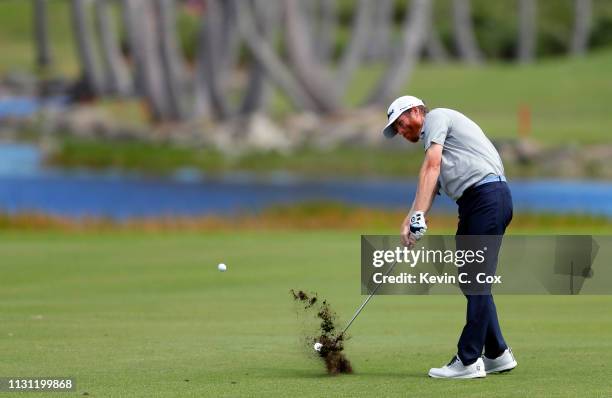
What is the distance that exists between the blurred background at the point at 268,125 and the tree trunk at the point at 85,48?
0.11m

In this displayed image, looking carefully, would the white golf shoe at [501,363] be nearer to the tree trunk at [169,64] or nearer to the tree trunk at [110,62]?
the tree trunk at [169,64]

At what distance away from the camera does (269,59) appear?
56.1 metres

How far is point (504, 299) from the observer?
17062 millimetres

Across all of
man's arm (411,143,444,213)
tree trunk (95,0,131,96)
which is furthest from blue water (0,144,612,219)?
man's arm (411,143,444,213)

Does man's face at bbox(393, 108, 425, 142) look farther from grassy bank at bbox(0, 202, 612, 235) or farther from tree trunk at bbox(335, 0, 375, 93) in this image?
tree trunk at bbox(335, 0, 375, 93)

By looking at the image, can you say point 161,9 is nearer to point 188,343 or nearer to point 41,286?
point 41,286

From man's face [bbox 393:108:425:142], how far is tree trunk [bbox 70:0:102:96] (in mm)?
58429

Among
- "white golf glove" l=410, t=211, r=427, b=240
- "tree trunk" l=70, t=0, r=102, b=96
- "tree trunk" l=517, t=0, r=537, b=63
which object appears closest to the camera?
"white golf glove" l=410, t=211, r=427, b=240

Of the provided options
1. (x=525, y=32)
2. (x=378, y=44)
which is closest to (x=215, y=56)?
(x=525, y=32)

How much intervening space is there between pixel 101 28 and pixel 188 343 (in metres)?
60.7

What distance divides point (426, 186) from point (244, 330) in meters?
3.71

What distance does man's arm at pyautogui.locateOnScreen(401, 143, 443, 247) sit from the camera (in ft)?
34.2

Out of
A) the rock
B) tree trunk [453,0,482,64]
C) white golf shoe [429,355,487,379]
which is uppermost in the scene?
tree trunk [453,0,482,64]

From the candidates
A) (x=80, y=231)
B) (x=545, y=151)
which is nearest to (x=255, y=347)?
(x=80, y=231)
